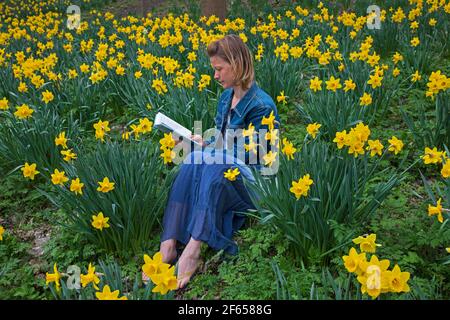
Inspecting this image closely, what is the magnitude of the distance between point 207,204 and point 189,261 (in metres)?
0.32

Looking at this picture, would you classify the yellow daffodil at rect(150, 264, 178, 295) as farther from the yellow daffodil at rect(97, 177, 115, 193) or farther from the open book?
the open book

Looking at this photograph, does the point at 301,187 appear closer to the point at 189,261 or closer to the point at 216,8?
the point at 189,261

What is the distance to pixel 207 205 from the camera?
2.49 meters

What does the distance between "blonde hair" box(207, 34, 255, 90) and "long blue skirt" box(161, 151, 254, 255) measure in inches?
20.9

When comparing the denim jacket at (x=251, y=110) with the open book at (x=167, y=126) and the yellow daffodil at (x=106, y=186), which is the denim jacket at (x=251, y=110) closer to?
the open book at (x=167, y=126)

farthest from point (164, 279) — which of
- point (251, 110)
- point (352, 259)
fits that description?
point (251, 110)

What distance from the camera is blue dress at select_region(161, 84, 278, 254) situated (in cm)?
249

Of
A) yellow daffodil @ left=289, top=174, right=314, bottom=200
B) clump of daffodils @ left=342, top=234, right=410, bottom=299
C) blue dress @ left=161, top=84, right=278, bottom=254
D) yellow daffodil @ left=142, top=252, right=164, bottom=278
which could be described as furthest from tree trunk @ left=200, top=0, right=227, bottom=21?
clump of daffodils @ left=342, top=234, right=410, bottom=299

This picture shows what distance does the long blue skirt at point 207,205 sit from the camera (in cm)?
249

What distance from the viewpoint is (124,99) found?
177 inches

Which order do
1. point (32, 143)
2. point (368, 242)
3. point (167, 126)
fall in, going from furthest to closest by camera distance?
point (32, 143)
point (167, 126)
point (368, 242)

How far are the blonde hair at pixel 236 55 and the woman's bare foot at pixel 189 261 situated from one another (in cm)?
103

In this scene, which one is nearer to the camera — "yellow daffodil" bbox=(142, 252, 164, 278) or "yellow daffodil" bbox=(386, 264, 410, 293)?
"yellow daffodil" bbox=(386, 264, 410, 293)

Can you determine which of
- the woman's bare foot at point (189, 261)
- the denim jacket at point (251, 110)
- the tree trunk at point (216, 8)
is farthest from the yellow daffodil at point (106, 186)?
the tree trunk at point (216, 8)
